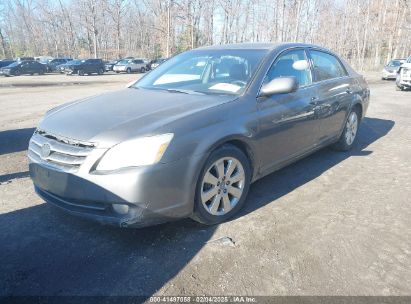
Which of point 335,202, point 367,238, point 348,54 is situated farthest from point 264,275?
point 348,54

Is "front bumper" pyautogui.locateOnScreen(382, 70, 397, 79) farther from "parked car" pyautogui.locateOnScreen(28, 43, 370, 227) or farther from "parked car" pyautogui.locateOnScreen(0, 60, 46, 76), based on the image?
"parked car" pyautogui.locateOnScreen(0, 60, 46, 76)

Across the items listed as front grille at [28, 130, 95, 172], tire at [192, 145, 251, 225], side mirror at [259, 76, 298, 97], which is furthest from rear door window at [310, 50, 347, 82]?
front grille at [28, 130, 95, 172]

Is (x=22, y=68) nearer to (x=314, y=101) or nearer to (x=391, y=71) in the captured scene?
(x=391, y=71)

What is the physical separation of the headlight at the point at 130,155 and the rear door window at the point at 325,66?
2807 millimetres

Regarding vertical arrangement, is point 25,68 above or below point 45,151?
below

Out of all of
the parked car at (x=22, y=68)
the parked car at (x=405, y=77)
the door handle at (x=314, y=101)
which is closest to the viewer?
the door handle at (x=314, y=101)

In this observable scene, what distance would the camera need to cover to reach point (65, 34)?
69.7 m

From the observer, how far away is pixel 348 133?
5.90m

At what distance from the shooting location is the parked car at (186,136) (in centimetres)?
286

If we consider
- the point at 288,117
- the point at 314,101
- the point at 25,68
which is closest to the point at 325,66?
the point at 314,101

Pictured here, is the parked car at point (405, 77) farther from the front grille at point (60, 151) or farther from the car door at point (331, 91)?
the front grille at point (60, 151)

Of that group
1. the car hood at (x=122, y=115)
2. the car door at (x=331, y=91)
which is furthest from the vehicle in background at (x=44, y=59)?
the car hood at (x=122, y=115)

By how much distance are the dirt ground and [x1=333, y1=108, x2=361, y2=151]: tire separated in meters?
1.18

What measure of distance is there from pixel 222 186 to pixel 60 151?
1.46 metres
